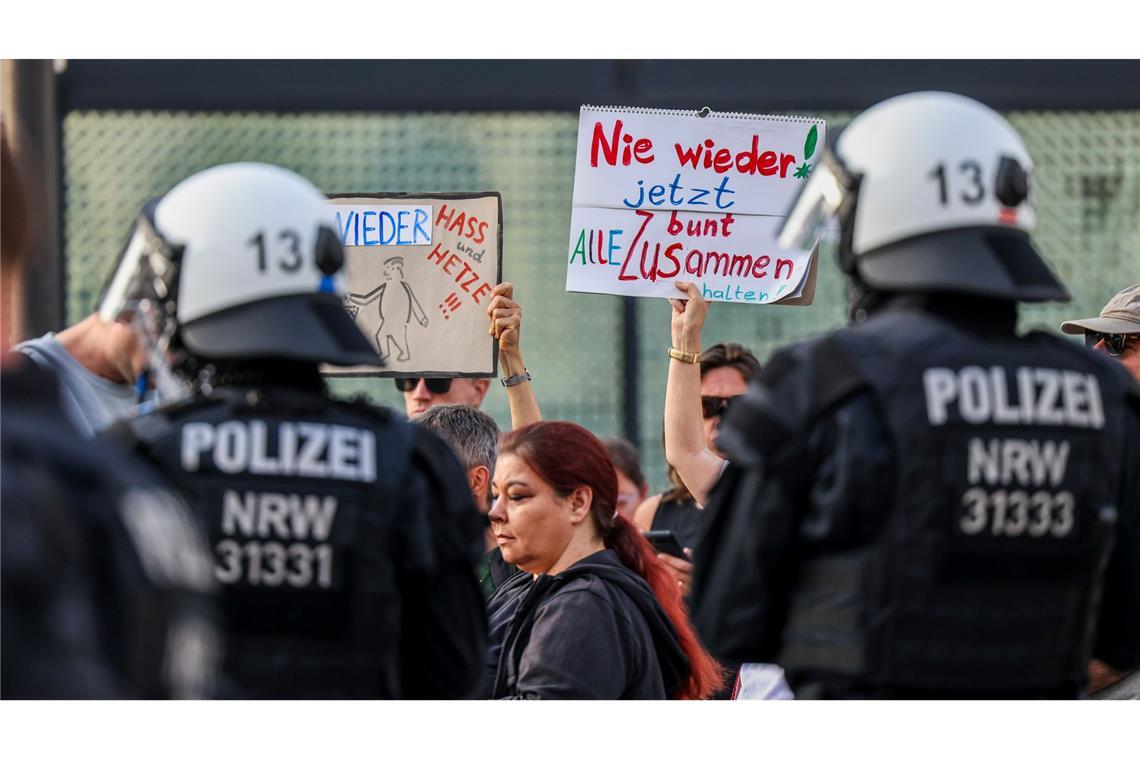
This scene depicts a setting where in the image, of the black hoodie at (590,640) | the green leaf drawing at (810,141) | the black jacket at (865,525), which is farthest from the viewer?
the green leaf drawing at (810,141)

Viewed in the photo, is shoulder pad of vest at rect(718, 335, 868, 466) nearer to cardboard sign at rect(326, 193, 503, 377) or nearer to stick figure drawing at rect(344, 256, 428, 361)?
cardboard sign at rect(326, 193, 503, 377)

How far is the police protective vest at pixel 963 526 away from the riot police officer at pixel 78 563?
1.37 metres

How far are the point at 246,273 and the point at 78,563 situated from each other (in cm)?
139

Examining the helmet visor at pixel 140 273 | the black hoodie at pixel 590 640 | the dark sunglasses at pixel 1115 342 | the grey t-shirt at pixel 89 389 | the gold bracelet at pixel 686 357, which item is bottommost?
the black hoodie at pixel 590 640

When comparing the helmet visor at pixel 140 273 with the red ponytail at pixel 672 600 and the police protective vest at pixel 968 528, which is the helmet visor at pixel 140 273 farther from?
the red ponytail at pixel 672 600

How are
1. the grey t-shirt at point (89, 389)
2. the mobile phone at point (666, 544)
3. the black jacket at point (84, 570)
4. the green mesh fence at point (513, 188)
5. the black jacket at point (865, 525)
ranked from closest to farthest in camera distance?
Result: the black jacket at point (84, 570)
the black jacket at point (865, 525)
the grey t-shirt at point (89, 389)
the mobile phone at point (666, 544)
the green mesh fence at point (513, 188)

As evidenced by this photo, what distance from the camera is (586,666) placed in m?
4.09

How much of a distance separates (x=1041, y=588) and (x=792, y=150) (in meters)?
2.57

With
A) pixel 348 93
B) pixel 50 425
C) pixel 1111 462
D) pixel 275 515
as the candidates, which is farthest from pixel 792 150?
pixel 348 93

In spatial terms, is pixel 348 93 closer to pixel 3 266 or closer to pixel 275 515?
pixel 275 515

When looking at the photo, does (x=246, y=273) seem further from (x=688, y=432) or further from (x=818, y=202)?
(x=688, y=432)

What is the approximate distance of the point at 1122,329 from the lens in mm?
5285

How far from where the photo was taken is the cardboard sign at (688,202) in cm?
538

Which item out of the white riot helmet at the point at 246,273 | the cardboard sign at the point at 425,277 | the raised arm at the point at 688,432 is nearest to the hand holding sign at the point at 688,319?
the raised arm at the point at 688,432
